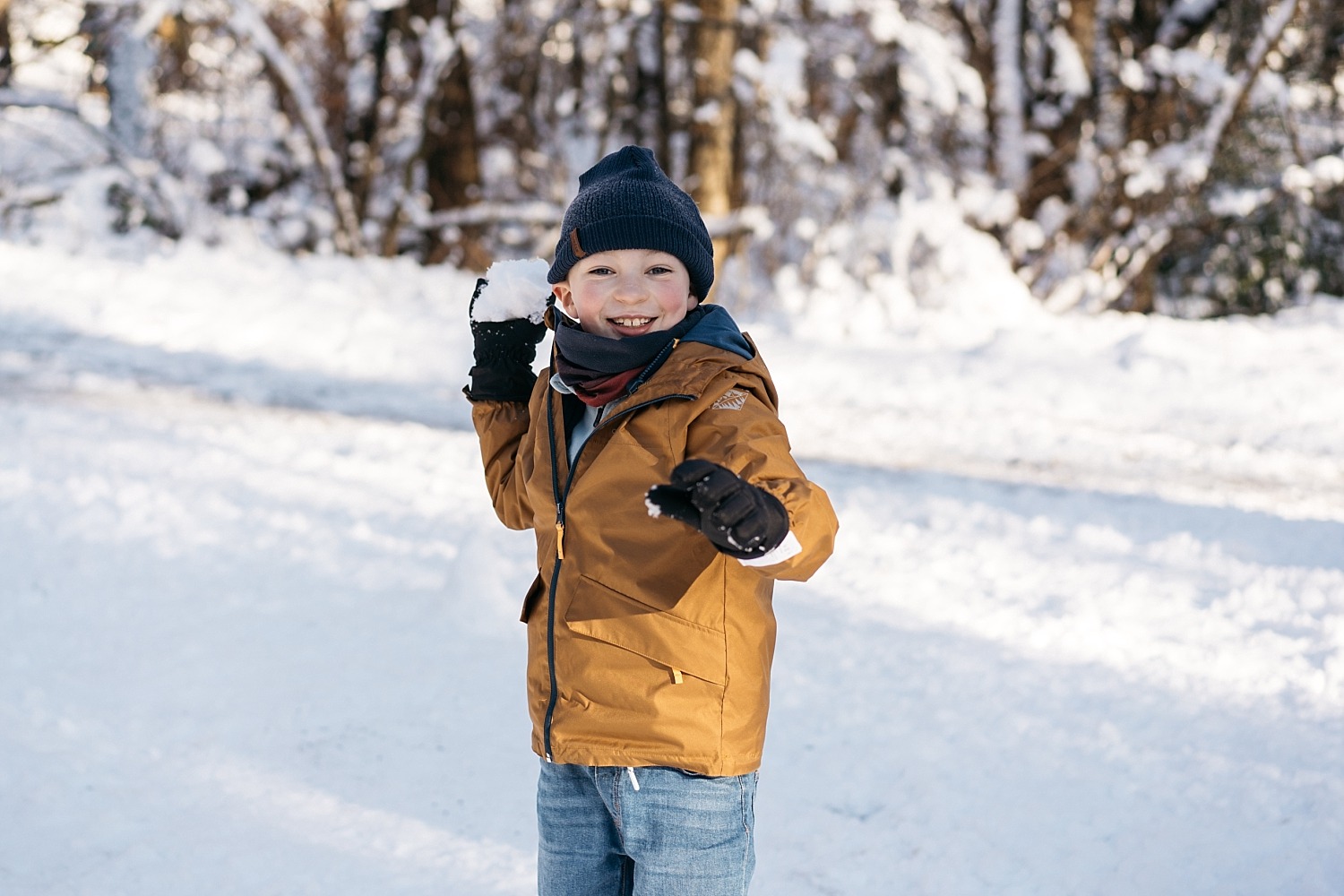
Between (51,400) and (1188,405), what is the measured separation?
17.8 feet

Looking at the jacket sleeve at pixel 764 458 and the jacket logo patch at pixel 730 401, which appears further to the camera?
the jacket logo patch at pixel 730 401

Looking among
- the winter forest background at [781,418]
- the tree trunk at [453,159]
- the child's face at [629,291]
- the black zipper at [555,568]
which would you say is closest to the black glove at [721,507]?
the black zipper at [555,568]

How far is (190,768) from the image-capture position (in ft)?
8.89

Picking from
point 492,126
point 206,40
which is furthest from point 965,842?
point 206,40

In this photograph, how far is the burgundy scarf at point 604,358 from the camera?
166cm

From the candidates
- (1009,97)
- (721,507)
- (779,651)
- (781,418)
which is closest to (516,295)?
(721,507)

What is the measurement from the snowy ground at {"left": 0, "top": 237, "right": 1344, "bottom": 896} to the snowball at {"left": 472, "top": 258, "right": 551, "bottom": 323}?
1.15m

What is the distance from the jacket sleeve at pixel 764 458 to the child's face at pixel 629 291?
18 centimetres

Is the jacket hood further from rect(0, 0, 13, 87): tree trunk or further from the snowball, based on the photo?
rect(0, 0, 13, 87): tree trunk

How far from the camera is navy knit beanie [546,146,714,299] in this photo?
5.70 feet

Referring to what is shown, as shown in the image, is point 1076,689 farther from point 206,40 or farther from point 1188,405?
point 206,40

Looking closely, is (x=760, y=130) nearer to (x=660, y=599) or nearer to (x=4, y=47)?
(x=4, y=47)

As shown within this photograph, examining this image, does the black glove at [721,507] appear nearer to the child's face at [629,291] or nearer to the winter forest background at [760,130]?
the child's face at [629,291]

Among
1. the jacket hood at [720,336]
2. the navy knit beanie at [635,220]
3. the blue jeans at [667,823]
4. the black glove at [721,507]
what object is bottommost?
the blue jeans at [667,823]
